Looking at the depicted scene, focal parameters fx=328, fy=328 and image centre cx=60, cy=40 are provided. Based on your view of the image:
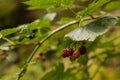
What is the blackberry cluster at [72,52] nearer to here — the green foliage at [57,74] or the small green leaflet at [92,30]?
the small green leaflet at [92,30]

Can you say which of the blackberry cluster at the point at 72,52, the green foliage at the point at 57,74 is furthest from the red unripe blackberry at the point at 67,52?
the green foliage at the point at 57,74

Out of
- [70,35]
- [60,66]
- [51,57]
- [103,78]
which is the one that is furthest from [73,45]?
[51,57]

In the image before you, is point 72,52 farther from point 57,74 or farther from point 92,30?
point 57,74

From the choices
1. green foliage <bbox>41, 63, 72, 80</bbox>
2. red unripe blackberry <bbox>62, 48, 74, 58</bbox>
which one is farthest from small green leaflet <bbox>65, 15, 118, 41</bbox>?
green foliage <bbox>41, 63, 72, 80</bbox>

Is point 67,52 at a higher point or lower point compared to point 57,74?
higher

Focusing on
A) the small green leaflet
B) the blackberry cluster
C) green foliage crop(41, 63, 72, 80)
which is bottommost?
green foliage crop(41, 63, 72, 80)

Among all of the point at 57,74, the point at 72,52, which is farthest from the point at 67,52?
the point at 57,74

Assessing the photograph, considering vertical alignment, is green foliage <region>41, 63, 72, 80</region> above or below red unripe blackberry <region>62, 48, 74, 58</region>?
below

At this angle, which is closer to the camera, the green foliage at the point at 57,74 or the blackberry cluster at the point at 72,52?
the blackberry cluster at the point at 72,52

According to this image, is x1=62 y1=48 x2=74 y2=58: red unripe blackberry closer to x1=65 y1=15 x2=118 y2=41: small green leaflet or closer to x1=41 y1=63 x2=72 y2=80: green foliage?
x1=65 y1=15 x2=118 y2=41: small green leaflet
